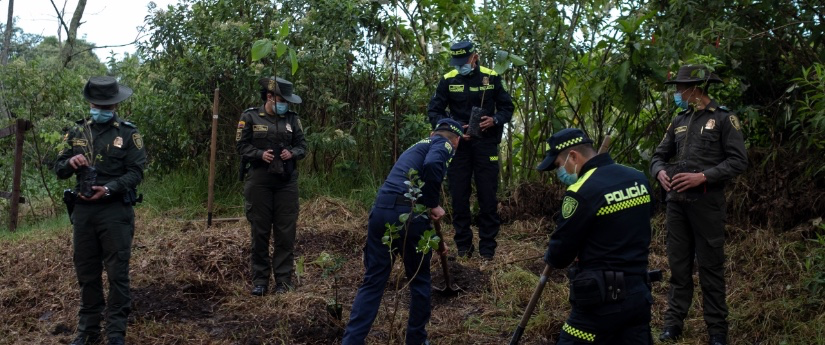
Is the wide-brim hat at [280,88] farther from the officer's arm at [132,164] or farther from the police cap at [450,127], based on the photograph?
the police cap at [450,127]

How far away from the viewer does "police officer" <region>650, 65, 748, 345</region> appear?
19.4 feet

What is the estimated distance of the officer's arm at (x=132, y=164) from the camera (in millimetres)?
5984

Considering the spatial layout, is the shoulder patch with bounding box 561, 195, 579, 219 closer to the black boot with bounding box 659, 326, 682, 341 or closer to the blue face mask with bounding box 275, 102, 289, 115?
the black boot with bounding box 659, 326, 682, 341

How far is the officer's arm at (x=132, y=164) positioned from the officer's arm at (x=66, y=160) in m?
0.36

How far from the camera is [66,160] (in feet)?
19.9

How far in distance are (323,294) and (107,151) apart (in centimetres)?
225

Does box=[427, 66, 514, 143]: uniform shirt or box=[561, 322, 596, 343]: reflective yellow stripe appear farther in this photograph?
box=[427, 66, 514, 143]: uniform shirt

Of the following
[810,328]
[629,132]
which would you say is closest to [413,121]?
[629,132]

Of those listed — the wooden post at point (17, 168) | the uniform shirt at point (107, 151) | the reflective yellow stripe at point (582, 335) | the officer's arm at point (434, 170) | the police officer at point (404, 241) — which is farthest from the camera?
the wooden post at point (17, 168)

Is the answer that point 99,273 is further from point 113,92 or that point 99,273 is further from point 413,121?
point 413,121

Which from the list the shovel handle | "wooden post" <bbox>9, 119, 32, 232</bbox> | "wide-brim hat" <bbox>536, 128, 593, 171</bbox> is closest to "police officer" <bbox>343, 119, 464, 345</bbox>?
the shovel handle

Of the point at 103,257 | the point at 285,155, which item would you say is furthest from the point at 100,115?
the point at 285,155

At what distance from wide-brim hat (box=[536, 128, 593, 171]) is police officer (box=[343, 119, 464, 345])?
1.18 metres

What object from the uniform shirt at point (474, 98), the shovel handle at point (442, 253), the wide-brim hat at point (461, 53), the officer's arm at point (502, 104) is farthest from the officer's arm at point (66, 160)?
the officer's arm at point (502, 104)
